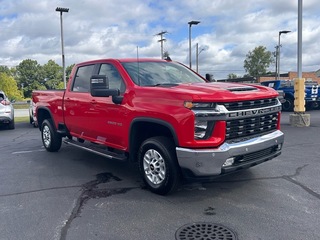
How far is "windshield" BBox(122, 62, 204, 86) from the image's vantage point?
17.2 feet

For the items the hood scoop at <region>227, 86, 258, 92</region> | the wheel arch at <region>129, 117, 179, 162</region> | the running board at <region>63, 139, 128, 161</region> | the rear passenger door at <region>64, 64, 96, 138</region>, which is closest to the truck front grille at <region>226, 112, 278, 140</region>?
the hood scoop at <region>227, 86, 258, 92</region>

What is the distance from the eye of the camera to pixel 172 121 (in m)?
4.26

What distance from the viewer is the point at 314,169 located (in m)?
5.86

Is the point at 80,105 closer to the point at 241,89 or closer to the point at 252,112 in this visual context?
the point at 241,89

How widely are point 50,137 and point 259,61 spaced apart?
183 ft

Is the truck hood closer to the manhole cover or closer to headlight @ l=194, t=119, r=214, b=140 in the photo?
headlight @ l=194, t=119, r=214, b=140

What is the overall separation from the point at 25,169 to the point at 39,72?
9228cm

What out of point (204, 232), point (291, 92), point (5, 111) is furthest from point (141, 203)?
point (291, 92)

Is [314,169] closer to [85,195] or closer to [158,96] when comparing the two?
[158,96]

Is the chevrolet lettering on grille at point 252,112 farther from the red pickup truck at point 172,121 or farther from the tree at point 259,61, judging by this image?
the tree at point 259,61

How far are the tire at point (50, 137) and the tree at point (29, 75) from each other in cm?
8662

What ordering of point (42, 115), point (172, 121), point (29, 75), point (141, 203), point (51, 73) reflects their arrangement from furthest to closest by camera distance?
point (51, 73) → point (29, 75) → point (42, 115) → point (141, 203) → point (172, 121)

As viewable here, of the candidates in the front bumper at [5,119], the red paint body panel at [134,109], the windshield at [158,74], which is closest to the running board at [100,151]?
the red paint body panel at [134,109]

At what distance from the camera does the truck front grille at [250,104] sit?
426 cm
